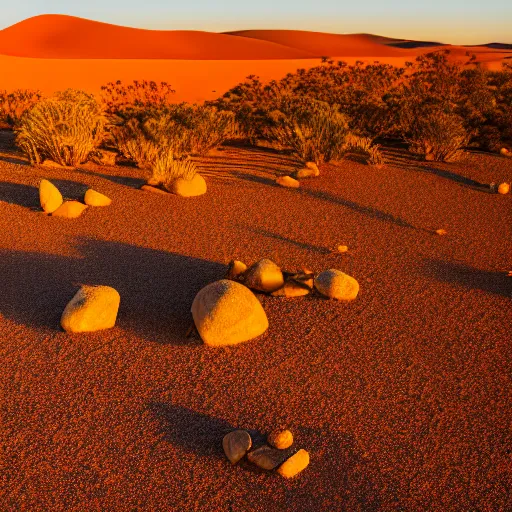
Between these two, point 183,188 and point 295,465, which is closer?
point 295,465

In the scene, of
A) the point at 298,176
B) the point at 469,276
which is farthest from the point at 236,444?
the point at 298,176

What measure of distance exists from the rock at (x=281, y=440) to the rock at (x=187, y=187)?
679 cm

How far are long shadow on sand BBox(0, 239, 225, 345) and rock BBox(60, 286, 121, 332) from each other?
0.19 meters

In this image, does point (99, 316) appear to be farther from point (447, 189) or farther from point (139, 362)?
point (447, 189)

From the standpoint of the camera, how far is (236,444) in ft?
14.0

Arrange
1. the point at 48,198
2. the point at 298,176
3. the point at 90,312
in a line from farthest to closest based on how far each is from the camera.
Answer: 1. the point at 298,176
2. the point at 48,198
3. the point at 90,312

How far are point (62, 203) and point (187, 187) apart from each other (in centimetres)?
227

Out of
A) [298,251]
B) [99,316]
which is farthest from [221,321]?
[298,251]

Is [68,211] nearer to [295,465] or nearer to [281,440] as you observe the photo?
[281,440]

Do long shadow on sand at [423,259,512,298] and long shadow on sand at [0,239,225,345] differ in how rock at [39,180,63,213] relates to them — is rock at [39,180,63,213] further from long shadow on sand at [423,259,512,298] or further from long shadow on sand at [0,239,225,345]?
long shadow on sand at [423,259,512,298]

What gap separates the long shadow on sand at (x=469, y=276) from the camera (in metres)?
7.10

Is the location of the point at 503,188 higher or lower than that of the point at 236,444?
higher

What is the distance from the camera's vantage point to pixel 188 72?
1880 inches

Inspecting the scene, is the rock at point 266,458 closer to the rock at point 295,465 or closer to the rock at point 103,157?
the rock at point 295,465
